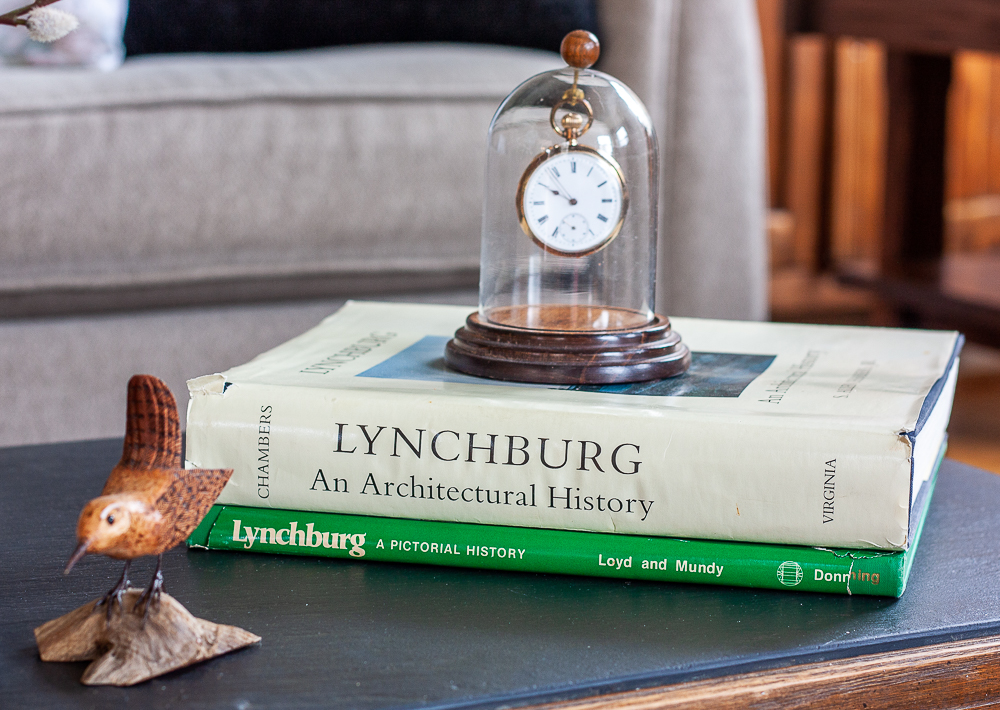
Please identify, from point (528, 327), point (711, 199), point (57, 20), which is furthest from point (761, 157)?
point (57, 20)

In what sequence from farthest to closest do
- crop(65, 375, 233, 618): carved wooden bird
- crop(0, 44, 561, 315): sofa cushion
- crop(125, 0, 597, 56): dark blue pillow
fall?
crop(125, 0, 597, 56): dark blue pillow → crop(0, 44, 561, 315): sofa cushion → crop(65, 375, 233, 618): carved wooden bird

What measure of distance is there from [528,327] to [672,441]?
0.13 metres

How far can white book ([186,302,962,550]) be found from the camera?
47 cm

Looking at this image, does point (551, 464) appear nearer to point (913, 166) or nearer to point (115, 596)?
point (115, 596)

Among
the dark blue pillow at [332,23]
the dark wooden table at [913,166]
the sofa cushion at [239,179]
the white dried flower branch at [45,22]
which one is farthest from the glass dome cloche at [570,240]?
the dark wooden table at [913,166]

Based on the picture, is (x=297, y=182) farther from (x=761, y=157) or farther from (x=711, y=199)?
(x=761, y=157)

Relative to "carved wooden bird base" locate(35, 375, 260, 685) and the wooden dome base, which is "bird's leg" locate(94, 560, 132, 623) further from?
the wooden dome base

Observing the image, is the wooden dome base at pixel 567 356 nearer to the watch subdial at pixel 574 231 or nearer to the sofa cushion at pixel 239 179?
the watch subdial at pixel 574 231

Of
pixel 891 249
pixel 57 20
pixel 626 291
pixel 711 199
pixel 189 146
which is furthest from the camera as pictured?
pixel 891 249

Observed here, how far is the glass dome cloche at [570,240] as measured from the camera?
1.85 feet

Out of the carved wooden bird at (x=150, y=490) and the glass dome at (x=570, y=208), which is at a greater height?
the glass dome at (x=570, y=208)

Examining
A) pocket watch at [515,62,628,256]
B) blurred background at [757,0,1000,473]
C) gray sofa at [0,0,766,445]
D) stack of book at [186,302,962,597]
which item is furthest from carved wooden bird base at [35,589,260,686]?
blurred background at [757,0,1000,473]

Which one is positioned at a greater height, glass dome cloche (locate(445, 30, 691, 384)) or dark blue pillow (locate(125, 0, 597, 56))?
dark blue pillow (locate(125, 0, 597, 56))

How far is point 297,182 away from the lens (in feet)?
3.96
